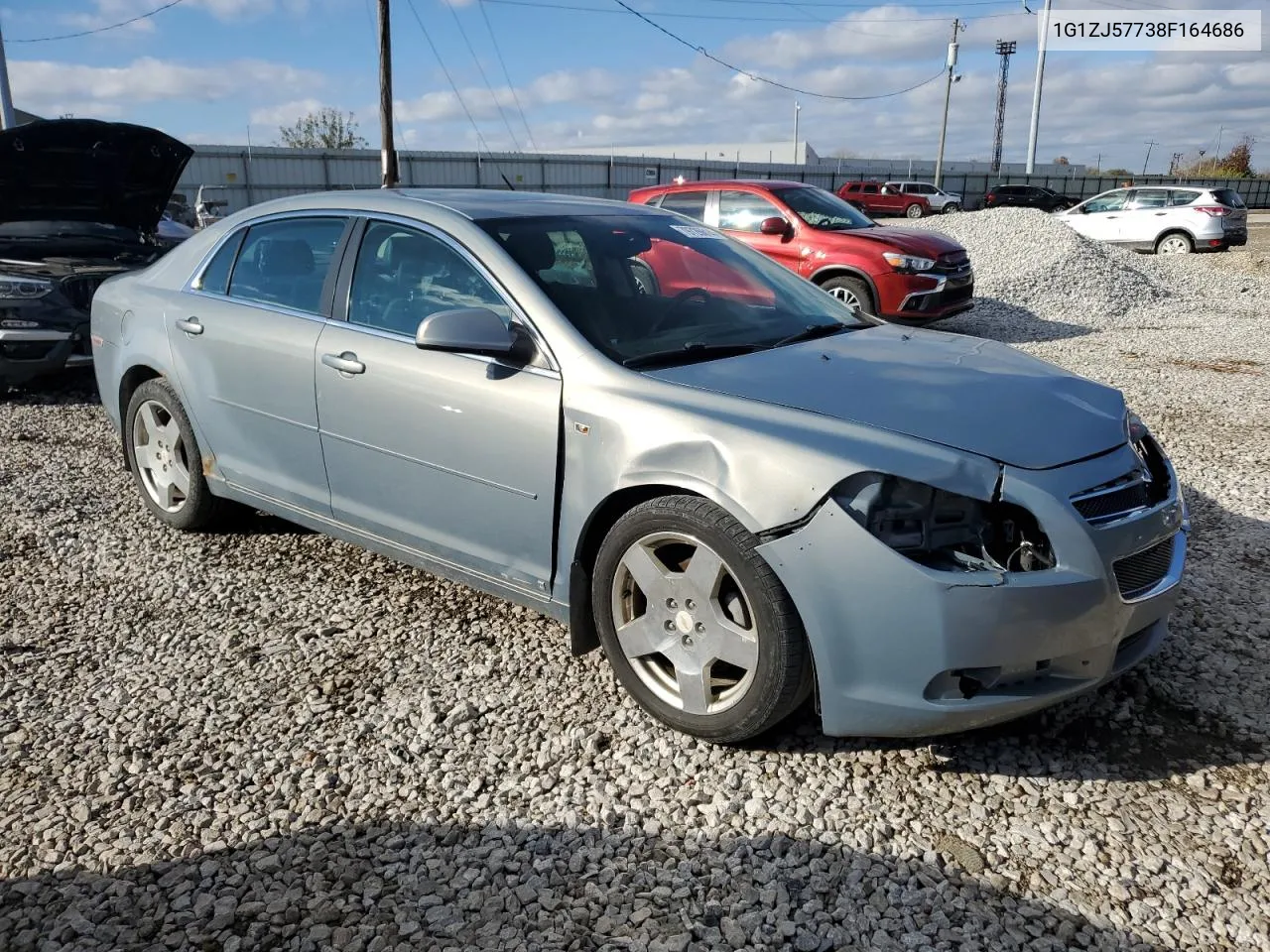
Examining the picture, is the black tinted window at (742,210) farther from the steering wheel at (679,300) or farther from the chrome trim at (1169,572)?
the chrome trim at (1169,572)

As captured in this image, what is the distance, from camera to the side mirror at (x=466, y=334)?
3080 millimetres

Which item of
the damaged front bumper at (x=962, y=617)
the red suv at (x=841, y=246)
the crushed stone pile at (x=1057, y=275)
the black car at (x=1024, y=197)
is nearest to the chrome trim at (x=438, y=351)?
the damaged front bumper at (x=962, y=617)

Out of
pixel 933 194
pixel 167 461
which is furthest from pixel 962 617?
pixel 933 194

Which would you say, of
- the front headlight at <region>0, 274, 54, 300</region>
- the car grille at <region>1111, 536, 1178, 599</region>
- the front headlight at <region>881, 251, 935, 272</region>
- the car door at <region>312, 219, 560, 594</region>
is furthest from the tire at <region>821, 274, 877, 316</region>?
the car grille at <region>1111, 536, 1178, 599</region>

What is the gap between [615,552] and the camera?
2953 mm

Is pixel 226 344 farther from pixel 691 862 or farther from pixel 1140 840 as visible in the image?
pixel 1140 840

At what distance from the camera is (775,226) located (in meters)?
10.5

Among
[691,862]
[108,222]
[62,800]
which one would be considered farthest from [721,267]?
[108,222]

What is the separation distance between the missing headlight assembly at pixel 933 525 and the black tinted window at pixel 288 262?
2.41 meters

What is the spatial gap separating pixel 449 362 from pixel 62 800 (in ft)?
5.73

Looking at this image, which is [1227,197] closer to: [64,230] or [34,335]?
[64,230]

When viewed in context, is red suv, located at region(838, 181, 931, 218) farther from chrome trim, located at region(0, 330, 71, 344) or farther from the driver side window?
the driver side window

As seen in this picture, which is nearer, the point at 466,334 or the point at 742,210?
the point at 466,334

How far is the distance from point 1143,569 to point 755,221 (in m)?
8.75
